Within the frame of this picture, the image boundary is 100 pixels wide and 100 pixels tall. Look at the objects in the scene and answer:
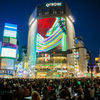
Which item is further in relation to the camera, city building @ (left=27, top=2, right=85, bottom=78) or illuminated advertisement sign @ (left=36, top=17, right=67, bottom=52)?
illuminated advertisement sign @ (left=36, top=17, right=67, bottom=52)

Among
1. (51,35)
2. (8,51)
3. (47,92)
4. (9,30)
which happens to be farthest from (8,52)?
(47,92)

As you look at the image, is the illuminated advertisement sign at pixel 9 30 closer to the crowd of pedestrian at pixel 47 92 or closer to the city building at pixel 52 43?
the city building at pixel 52 43

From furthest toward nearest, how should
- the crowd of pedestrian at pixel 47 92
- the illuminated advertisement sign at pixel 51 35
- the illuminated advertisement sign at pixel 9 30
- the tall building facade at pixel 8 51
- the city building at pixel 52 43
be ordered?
→ the illuminated advertisement sign at pixel 9 30 → the tall building facade at pixel 8 51 → the illuminated advertisement sign at pixel 51 35 → the city building at pixel 52 43 → the crowd of pedestrian at pixel 47 92

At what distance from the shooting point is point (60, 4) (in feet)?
395

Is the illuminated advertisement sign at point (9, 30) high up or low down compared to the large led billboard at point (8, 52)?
up

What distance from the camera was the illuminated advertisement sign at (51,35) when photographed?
371ft

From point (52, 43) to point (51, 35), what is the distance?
5.72 metres

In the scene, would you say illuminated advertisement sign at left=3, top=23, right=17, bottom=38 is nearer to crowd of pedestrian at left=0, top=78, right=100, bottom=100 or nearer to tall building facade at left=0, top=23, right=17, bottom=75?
tall building facade at left=0, top=23, right=17, bottom=75

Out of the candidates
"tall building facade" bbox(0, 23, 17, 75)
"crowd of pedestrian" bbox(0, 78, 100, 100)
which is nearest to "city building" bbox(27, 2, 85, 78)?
"tall building facade" bbox(0, 23, 17, 75)

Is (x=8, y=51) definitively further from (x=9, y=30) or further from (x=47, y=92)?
(x=47, y=92)

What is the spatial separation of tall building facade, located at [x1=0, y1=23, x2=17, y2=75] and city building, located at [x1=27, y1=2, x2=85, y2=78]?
48.3 ft

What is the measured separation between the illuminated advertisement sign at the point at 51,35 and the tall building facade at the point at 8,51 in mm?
19556

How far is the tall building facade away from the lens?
114 meters

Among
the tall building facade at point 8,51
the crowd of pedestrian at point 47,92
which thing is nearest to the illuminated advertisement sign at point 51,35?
the tall building facade at point 8,51
